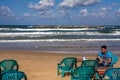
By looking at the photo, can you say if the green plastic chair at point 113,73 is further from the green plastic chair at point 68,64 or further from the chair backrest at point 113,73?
the green plastic chair at point 68,64

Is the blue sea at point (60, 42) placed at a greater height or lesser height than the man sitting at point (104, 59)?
lesser

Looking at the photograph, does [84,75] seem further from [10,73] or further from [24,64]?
[24,64]

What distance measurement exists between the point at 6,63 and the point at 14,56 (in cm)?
687

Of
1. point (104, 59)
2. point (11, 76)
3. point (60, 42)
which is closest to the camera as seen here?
point (11, 76)

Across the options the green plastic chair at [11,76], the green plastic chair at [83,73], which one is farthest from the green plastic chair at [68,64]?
the green plastic chair at [11,76]

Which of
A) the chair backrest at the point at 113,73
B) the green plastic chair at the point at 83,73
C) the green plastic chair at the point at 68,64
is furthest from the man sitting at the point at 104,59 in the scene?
the chair backrest at the point at 113,73

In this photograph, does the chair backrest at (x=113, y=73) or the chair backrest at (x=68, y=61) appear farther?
the chair backrest at (x=68, y=61)

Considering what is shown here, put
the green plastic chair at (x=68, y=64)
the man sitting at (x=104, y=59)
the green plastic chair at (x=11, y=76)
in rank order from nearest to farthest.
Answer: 1. the green plastic chair at (x=11, y=76)
2. the man sitting at (x=104, y=59)
3. the green plastic chair at (x=68, y=64)

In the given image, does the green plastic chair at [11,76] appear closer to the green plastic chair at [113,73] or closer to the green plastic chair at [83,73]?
the green plastic chair at [83,73]

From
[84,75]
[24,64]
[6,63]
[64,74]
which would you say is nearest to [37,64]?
[24,64]

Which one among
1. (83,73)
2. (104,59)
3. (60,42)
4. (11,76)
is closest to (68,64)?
(104,59)

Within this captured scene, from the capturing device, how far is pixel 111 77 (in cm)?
741

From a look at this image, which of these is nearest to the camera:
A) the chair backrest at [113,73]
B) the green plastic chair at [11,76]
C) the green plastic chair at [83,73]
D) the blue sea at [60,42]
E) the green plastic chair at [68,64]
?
the green plastic chair at [11,76]

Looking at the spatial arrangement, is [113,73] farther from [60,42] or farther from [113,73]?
[60,42]
